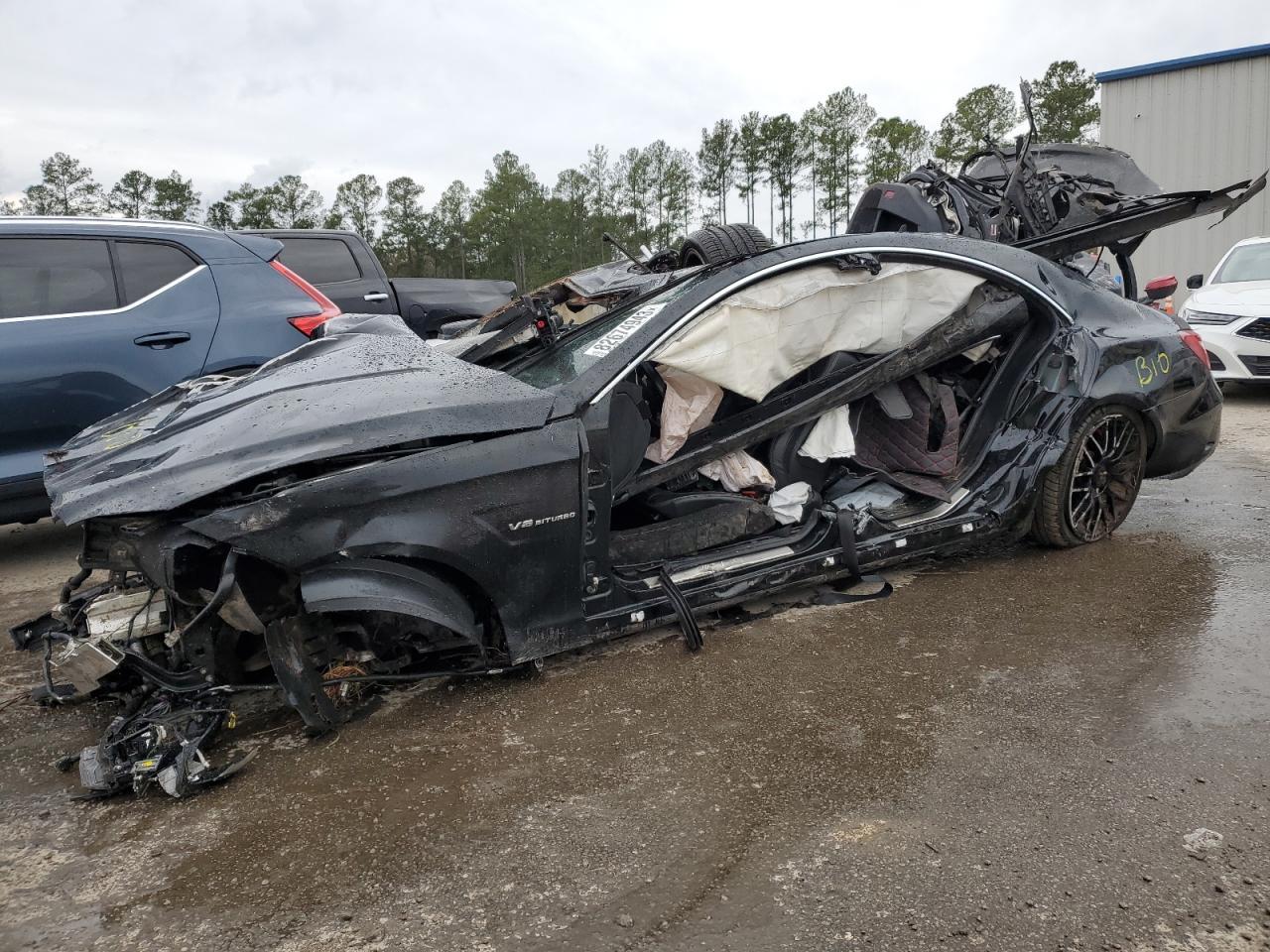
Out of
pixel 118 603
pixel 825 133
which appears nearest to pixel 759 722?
pixel 118 603

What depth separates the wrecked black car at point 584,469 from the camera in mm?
2547

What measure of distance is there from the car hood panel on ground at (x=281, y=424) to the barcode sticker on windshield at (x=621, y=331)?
36 centimetres

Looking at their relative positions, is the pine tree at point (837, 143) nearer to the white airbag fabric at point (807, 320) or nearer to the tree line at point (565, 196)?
the tree line at point (565, 196)

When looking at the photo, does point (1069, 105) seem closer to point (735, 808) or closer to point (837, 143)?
point (837, 143)

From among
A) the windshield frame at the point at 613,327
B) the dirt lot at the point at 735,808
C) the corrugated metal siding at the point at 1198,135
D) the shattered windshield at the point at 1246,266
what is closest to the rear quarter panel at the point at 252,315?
the dirt lot at the point at 735,808

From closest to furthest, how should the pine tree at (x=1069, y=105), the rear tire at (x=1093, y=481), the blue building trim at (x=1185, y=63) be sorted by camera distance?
the rear tire at (x=1093, y=481), the blue building trim at (x=1185, y=63), the pine tree at (x=1069, y=105)

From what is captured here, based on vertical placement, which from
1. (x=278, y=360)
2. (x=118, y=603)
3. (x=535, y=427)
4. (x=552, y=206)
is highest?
(x=552, y=206)

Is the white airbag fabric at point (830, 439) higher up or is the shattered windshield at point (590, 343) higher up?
the shattered windshield at point (590, 343)

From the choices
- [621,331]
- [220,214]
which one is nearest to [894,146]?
[220,214]

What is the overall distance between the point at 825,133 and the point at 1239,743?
143ft

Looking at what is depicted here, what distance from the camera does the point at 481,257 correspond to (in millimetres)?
48469

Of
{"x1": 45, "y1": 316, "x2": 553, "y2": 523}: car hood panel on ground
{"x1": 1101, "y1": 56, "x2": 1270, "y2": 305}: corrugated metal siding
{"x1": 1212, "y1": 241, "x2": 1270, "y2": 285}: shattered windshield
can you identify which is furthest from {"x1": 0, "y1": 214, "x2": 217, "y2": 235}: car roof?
{"x1": 1101, "y1": 56, "x2": 1270, "y2": 305}: corrugated metal siding

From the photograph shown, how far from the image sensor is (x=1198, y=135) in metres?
17.6

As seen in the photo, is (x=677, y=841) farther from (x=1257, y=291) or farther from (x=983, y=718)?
(x=1257, y=291)
